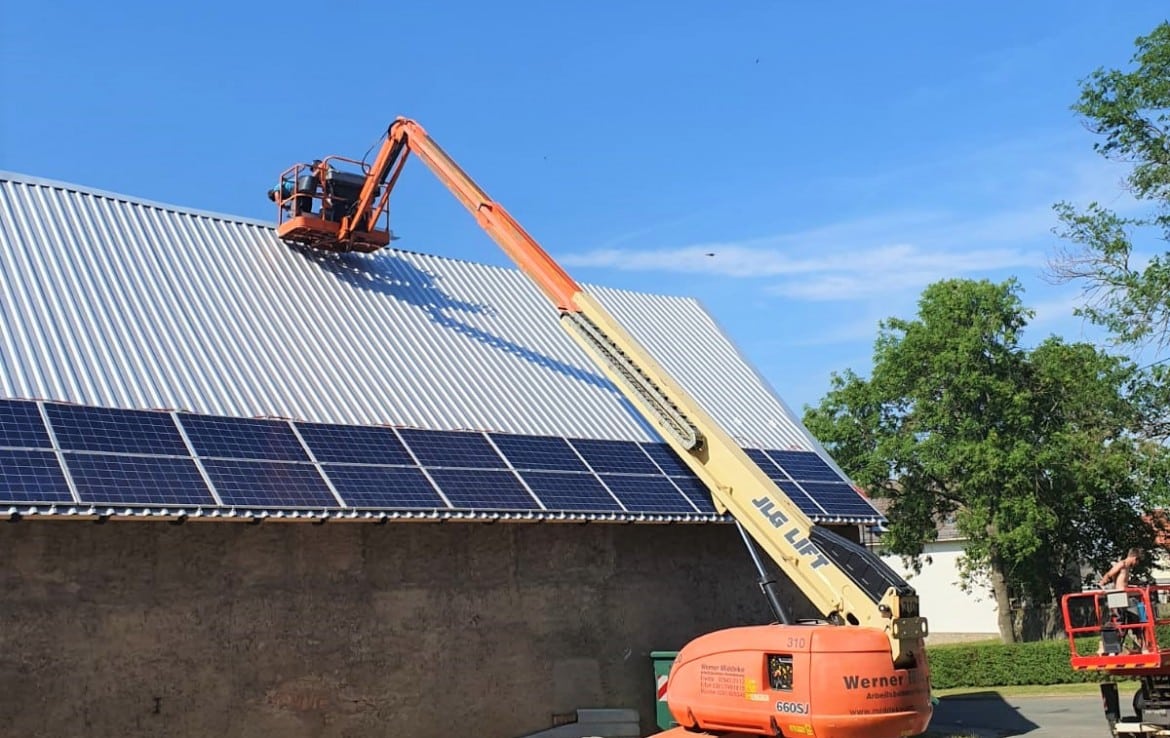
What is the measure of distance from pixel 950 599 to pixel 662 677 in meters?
34.2

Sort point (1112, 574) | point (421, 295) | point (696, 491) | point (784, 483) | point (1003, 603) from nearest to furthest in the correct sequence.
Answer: point (1112, 574)
point (696, 491)
point (784, 483)
point (421, 295)
point (1003, 603)

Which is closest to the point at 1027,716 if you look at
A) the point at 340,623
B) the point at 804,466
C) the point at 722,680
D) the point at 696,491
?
the point at 804,466

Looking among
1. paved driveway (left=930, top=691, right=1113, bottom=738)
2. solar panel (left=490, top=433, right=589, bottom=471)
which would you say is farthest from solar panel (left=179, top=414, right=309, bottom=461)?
paved driveway (left=930, top=691, right=1113, bottom=738)

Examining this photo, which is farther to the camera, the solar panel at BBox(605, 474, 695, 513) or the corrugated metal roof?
the solar panel at BBox(605, 474, 695, 513)

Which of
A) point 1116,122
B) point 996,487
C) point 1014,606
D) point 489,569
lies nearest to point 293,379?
point 489,569

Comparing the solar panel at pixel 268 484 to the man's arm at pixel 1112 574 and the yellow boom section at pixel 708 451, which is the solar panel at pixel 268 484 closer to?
the yellow boom section at pixel 708 451

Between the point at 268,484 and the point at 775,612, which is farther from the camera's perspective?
the point at 775,612

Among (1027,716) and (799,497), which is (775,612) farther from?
(1027,716)

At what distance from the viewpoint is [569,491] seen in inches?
648

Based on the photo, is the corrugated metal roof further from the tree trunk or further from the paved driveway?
the tree trunk

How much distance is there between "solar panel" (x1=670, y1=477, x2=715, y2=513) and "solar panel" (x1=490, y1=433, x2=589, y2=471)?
160cm

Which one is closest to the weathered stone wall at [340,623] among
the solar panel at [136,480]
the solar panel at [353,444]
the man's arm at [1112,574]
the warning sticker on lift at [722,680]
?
the solar panel at [136,480]

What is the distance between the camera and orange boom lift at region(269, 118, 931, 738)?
11.0 metres

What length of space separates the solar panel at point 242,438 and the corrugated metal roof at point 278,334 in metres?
0.33
